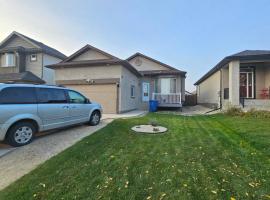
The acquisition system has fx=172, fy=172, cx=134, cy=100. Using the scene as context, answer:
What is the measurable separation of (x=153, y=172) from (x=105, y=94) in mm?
9491

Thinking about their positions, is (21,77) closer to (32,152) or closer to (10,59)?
(10,59)

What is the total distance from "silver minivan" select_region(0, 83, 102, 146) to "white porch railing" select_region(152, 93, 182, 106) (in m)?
9.72

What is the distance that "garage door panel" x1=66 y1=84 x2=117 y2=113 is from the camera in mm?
12078

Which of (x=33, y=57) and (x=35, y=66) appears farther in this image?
(x=33, y=57)

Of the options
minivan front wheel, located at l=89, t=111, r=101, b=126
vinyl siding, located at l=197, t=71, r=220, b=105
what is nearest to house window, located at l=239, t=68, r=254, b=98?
vinyl siding, located at l=197, t=71, r=220, b=105

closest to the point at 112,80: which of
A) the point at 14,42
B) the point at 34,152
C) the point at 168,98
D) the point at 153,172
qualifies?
the point at 168,98

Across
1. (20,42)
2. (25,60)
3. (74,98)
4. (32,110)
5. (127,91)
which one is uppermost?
(20,42)

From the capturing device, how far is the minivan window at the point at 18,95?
4605mm

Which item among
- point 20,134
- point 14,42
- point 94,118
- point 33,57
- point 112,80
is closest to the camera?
point 20,134

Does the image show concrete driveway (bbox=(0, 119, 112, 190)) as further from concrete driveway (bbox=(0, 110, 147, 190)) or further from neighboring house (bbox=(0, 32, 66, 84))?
neighboring house (bbox=(0, 32, 66, 84))

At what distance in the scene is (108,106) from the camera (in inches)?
480

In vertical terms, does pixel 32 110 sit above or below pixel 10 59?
below

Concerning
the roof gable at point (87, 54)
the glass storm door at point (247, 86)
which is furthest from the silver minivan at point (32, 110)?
the glass storm door at point (247, 86)

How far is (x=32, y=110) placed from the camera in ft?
16.8
